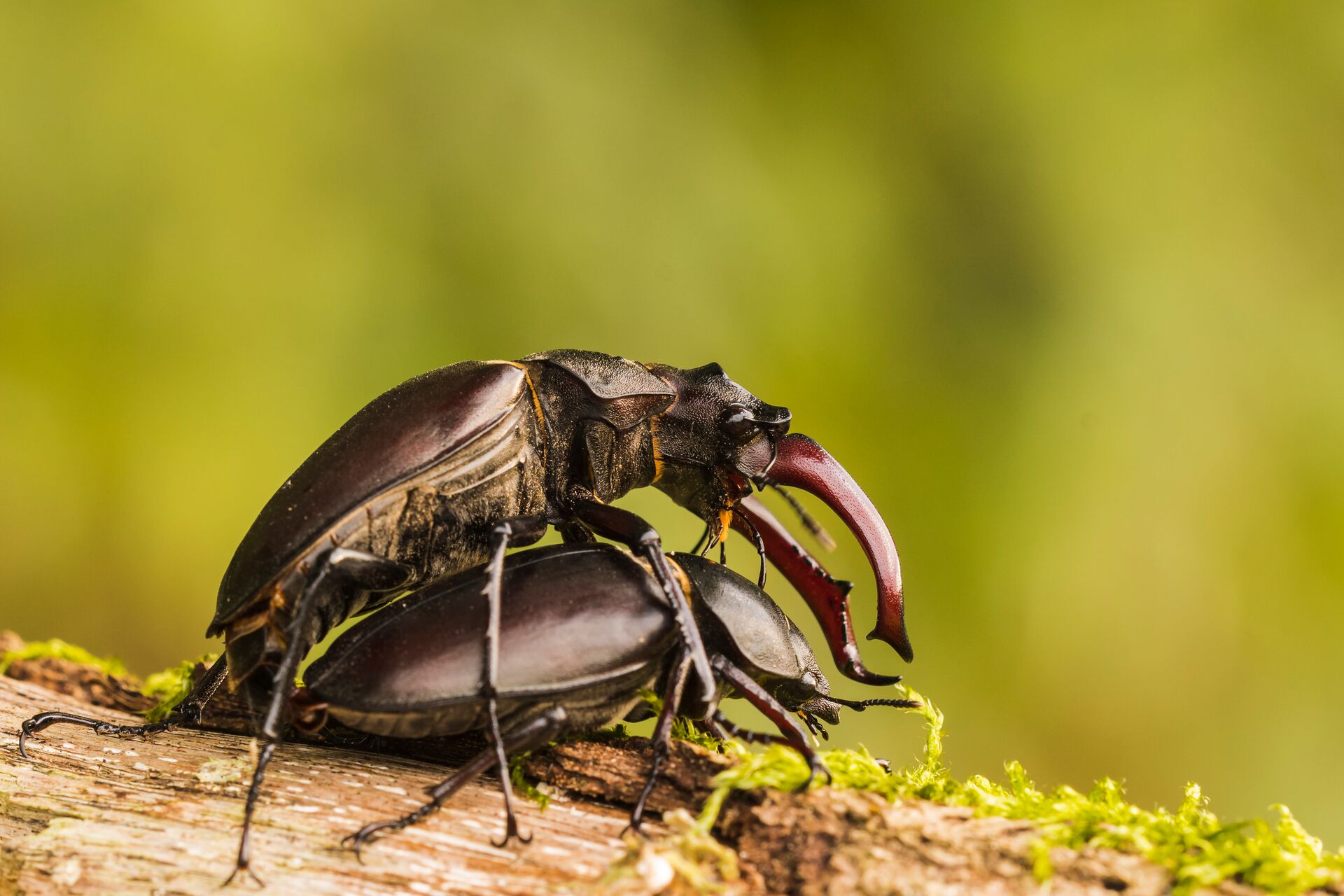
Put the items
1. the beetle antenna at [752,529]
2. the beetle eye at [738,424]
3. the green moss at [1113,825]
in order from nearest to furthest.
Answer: the green moss at [1113,825] < the beetle eye at [738,424] < the beetle antenna at [752,529]

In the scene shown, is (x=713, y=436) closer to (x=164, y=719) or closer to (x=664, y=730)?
(x=664, y=730)

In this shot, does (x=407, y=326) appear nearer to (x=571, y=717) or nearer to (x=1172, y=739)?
(x=571, y=717)

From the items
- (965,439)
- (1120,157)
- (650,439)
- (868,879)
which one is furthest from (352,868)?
(1120,157)

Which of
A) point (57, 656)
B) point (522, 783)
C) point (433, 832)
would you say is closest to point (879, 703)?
point (522, 783)

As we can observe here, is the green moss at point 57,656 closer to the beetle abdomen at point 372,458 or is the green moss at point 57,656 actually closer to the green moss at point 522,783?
the beetle abdomen at point 372,458

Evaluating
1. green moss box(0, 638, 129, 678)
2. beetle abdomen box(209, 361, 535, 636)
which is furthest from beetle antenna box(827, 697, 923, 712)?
green moss box(0, 638, 129, 678)

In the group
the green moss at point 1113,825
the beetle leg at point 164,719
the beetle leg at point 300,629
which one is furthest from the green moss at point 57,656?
the green moss at point 1113,825
